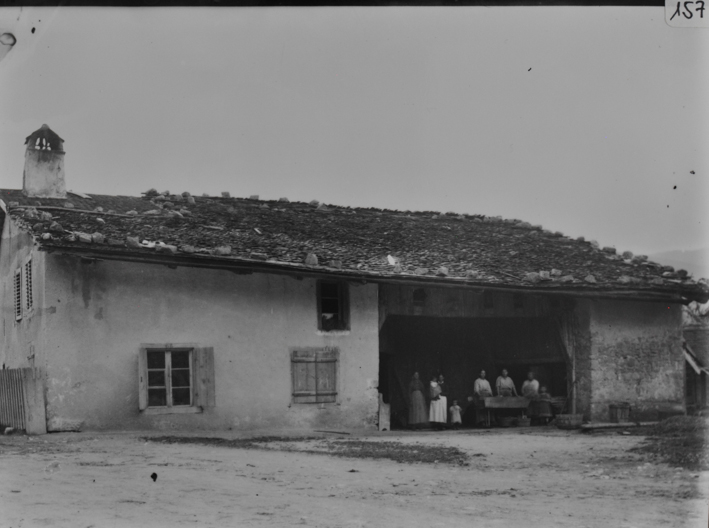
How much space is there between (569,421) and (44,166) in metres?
10.3

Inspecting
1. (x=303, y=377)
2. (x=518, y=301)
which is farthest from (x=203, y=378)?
(x=518, y=301)

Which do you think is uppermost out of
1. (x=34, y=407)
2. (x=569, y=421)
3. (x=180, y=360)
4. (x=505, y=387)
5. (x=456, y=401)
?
(x=180, y=360)

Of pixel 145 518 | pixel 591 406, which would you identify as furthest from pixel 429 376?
pixel 145 518

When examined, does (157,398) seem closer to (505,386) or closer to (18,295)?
(18,295)

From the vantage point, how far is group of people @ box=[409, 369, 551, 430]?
1809 cm

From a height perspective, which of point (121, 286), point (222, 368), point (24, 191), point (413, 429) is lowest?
point (413, 429)

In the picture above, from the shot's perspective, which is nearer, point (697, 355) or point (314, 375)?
point (314, 375)

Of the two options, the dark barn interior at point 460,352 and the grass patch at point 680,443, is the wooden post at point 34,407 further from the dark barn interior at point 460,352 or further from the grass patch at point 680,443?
the grass patch at point 680,443

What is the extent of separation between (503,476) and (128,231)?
7921mm

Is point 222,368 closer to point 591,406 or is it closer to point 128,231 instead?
point 128,231

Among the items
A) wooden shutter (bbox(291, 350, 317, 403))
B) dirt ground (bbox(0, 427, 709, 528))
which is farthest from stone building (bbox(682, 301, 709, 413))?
dirt ground (bbox(0, 427, 709, 528))

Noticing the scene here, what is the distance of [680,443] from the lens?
12148 millimetres

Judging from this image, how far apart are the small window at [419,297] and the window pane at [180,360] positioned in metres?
4.70

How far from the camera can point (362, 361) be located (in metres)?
17.0
